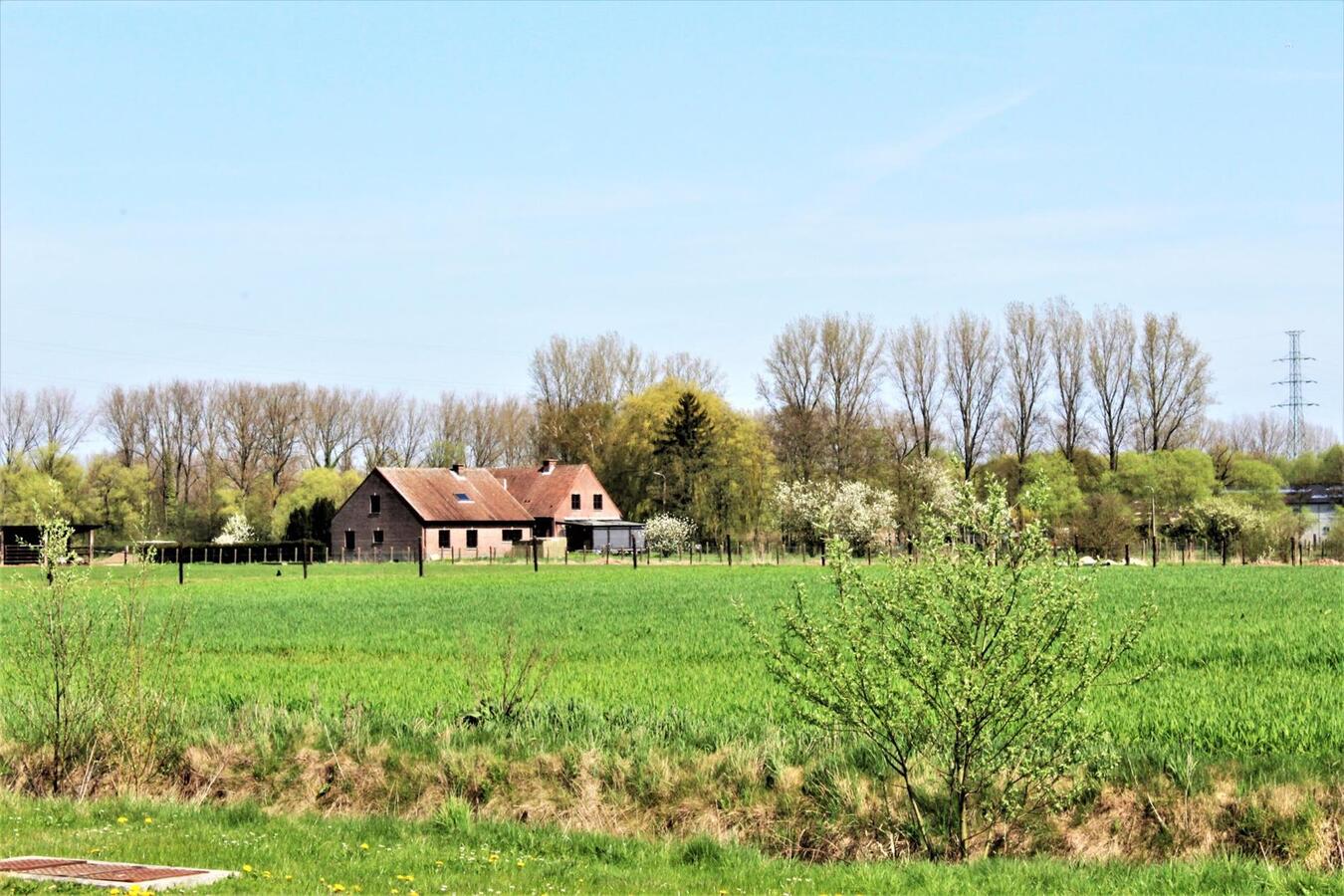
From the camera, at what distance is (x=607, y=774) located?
46.8ft

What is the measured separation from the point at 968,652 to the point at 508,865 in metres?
4.13

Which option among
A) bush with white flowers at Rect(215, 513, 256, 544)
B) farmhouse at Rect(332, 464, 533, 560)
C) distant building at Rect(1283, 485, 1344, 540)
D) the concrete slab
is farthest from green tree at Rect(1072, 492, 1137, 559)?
the concrete slab

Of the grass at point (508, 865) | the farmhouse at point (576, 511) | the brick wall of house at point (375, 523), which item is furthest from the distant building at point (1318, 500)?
the grass at point (508, 865)

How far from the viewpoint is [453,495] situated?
303ft

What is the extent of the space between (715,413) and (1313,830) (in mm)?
84816

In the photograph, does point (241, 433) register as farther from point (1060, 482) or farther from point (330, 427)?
point (1060, 482)

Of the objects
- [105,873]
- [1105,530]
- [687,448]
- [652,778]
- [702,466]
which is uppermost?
[687,448]

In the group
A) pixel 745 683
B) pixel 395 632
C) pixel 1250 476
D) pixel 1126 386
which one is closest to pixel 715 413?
pixel 1126 386

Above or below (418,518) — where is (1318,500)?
above

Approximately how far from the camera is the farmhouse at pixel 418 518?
8838cm

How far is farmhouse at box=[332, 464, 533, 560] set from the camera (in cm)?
8838

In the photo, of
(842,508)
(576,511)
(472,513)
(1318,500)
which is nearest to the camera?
(842,508)

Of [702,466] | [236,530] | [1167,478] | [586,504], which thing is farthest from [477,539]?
[1167,478]

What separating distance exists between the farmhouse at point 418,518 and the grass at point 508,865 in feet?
245
